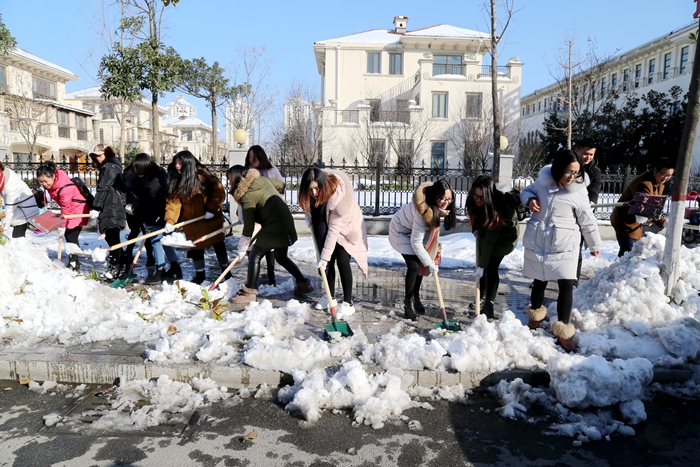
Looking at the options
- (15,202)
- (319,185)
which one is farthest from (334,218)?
(15,202)

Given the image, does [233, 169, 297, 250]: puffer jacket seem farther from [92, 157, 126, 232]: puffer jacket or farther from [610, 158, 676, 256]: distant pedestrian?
[610, 158, 676, 256]: distant pedestrian

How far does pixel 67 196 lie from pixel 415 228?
4.73 m

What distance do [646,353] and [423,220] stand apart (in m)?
2.22

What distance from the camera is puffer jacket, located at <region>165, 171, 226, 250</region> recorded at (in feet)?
21.1

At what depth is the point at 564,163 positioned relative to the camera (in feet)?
14.2

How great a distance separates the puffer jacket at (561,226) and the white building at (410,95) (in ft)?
56.4

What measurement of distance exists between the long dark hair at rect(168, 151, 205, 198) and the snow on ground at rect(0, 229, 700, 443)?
1.18 meters

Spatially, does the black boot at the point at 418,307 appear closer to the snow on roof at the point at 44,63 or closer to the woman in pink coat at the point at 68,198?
the woman in pink coat at the point at 68,198

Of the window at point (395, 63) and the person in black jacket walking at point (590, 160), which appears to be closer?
the person in black jacket walking at point (590, 160)

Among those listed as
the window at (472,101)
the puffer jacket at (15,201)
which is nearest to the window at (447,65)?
the window at (472,101)

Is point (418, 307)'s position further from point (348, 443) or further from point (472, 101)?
point (472, 101)

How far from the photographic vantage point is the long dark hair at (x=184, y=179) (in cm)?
632

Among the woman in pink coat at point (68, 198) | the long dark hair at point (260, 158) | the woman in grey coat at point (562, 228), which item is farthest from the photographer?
the long dark hair at point (260, 158)

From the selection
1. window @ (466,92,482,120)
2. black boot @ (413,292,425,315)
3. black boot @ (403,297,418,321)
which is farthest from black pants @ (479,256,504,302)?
window @ (466,92,482,120)
